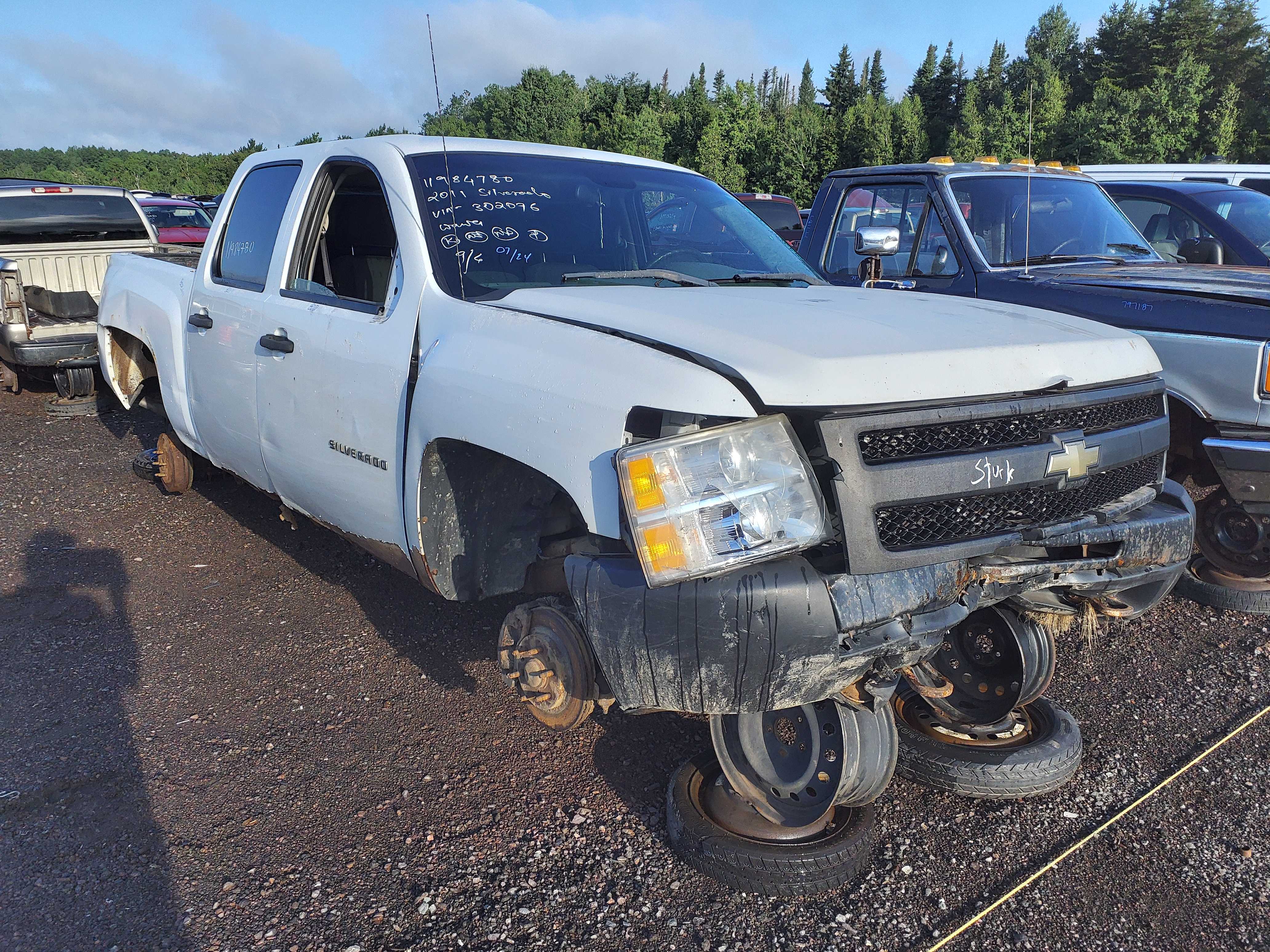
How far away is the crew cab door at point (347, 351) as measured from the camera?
3.16 m

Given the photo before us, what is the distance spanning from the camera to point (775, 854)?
2.56m

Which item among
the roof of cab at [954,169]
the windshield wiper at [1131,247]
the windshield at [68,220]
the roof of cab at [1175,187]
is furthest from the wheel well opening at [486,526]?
the windshield at [68,220]

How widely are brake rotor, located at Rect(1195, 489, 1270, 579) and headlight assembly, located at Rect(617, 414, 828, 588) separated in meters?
3.06

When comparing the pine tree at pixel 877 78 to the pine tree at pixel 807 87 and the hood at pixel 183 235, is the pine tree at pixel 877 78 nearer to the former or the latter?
the pine tree at pixel 807 87

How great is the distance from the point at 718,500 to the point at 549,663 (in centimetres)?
87

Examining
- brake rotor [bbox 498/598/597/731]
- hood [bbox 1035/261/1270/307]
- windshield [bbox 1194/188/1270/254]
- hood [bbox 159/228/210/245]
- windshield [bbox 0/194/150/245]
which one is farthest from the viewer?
hood [bbox 159/228/210/245]

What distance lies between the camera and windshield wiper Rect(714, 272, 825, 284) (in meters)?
3.46

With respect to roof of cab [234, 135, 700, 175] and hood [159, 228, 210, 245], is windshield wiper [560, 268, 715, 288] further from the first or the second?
hood [159, 228, 210, 245]

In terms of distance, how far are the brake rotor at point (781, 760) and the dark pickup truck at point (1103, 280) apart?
247 cm

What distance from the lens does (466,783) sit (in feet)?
9.98

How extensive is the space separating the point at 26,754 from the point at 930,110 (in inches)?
2223

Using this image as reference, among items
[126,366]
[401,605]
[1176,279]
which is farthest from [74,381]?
[1176,279]

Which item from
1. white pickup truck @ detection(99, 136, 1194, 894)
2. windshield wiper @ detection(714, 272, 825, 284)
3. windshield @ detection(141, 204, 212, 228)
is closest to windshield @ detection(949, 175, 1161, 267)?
windshield wiper @ detection(714, 272, 825, 284)

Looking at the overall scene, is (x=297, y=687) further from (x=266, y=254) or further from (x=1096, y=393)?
(x=1096, y=393)
